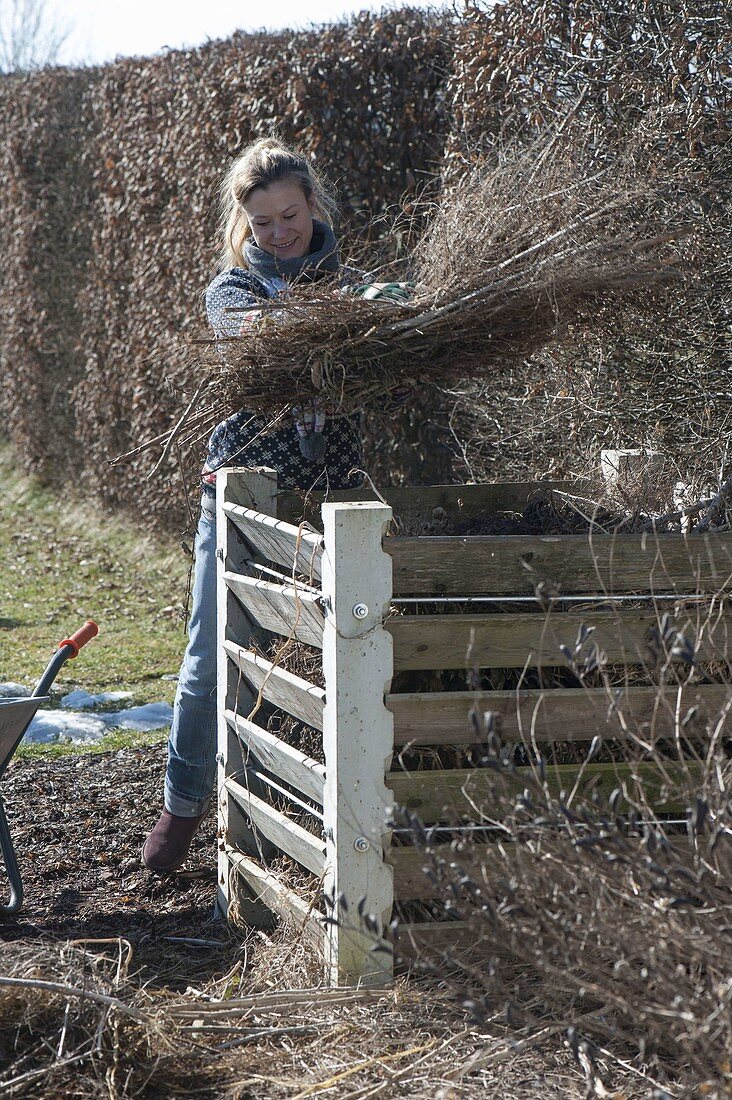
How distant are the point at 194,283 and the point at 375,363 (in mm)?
5033

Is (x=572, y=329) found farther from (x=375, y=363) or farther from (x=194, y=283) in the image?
(x=194, y=283)

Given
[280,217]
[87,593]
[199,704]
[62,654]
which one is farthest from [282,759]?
[87,593]

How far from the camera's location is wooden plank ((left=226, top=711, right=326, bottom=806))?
2.58 metres

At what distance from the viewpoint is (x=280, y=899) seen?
111 inches

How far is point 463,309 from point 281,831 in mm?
1311

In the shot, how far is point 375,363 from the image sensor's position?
2.83 metres

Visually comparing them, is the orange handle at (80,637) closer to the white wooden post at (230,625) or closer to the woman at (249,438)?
the woman at (249,438)

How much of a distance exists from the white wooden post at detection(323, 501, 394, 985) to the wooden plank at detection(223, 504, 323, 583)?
0.46ft

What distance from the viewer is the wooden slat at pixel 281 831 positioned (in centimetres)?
260

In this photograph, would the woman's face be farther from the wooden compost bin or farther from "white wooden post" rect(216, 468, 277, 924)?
the wooden compost bin

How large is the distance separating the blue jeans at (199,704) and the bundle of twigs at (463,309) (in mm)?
442

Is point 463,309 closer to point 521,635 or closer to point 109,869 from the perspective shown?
point 521,635

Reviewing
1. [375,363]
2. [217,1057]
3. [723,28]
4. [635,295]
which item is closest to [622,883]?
[217,1057]

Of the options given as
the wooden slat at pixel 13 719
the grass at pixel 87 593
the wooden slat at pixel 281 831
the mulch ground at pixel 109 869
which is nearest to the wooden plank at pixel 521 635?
A: the wooden slat at pixel 281 831
